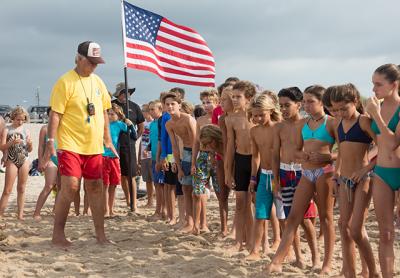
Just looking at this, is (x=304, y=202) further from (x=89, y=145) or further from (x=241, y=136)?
(x=89, y=145)

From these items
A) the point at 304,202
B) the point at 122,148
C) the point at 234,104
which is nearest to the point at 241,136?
the point at 234,104

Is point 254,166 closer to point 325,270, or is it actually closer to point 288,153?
point 288,153

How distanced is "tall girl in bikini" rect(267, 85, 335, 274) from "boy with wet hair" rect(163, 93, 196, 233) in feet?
7.61

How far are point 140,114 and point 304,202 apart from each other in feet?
16.8

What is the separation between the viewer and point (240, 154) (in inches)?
241

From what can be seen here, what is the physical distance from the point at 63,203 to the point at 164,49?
4.56 m

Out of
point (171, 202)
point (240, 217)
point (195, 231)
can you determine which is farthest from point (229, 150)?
point (171, 202)

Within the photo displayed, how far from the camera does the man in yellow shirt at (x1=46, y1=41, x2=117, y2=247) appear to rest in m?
5.99

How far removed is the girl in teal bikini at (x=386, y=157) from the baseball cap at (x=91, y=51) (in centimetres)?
323

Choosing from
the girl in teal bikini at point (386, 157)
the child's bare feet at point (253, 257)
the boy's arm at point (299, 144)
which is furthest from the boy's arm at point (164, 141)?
the girl in teal bikini at point (386, 157)

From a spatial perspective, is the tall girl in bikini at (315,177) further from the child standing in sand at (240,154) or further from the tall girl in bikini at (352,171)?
the child standing in sand at (240,154)

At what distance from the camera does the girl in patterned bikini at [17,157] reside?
834 centimetres

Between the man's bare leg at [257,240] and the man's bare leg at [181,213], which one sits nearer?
the man's bare leg at [257,240]

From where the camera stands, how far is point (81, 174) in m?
6.17
